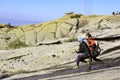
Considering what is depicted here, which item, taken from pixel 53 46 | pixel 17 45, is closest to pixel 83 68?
pixel 53 46

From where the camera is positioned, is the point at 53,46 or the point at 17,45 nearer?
the point at 53,46

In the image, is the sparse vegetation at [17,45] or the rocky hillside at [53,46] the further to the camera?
the sparse vegetation at [17,45]

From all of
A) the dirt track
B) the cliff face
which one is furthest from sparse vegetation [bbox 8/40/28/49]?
the dirt track

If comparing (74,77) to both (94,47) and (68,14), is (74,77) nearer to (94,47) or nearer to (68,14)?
(94,47)

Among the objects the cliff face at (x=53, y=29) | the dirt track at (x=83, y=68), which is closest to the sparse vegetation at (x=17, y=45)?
the cliff face at (x=53, y=29)

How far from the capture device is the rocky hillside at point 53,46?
28.1m

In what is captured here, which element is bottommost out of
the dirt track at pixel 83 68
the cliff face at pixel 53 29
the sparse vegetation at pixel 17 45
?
the sparse vegetation at pixel 17 45

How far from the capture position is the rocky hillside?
92.2 ft

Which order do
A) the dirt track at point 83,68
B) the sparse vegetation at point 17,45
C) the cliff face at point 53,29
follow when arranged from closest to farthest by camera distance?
1. the dirt track at point 83,68
2. the sparse vegetation at point 17,45
3. the cliff face at point 53,29

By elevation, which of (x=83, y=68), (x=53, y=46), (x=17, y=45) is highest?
(x=53, y=46)

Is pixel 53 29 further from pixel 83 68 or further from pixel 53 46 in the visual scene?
pixel 83 68

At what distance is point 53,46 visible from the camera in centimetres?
3500

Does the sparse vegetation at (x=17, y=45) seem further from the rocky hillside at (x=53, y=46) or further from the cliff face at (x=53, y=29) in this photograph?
the cliff face at (x=53, y=29)

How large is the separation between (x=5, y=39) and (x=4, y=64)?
18158mm
